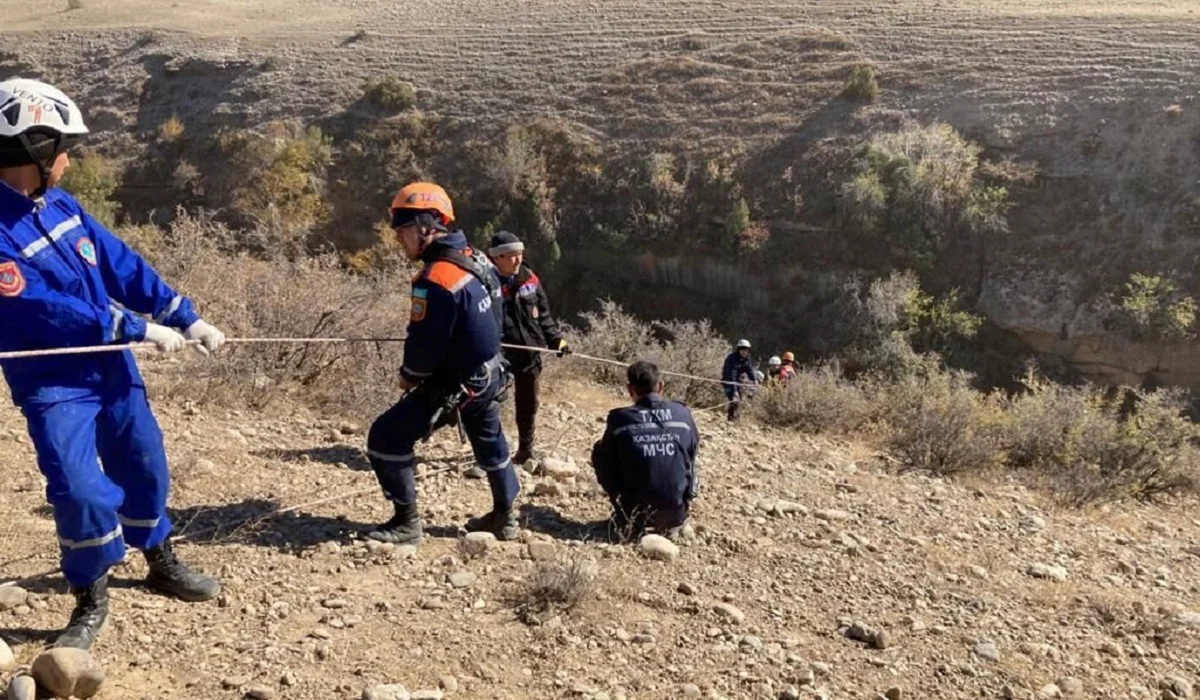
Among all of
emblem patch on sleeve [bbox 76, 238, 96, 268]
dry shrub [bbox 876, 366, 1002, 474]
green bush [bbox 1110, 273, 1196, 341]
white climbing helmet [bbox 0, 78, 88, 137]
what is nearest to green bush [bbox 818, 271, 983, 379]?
green bush [bbox 1110, 273, 1196, 341]

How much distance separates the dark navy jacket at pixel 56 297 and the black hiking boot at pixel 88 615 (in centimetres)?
68

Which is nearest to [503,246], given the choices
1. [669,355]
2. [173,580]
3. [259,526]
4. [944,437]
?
[259,526]

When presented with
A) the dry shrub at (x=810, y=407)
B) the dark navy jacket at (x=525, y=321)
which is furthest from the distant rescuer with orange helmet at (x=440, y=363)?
the dry shrub at (x=810, y=407)

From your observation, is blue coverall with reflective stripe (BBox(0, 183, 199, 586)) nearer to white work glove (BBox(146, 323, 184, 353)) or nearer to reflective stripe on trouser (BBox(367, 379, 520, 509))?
white work glove (BBox(146, 323, 184, 353))

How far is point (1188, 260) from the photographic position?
68.9 ft

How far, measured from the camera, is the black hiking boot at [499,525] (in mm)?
4621

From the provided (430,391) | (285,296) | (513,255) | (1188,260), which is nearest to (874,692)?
(430,391)

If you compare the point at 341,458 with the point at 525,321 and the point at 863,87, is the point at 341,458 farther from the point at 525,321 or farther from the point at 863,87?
the point at 863,87

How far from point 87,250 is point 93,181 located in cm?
2529

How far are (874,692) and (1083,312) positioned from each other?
20.1 metres

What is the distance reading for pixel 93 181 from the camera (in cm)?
2506

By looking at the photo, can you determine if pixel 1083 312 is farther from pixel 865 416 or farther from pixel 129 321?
pixel 129 321

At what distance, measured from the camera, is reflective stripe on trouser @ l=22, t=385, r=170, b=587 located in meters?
2.95

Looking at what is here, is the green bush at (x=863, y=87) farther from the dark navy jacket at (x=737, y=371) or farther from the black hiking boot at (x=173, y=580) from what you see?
the black hiking boot at (x=173, y=580)
